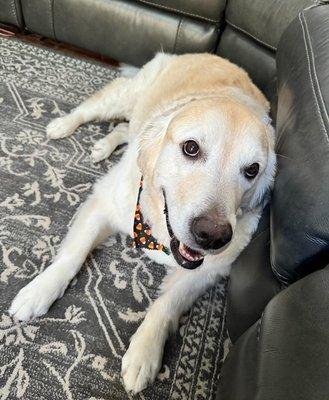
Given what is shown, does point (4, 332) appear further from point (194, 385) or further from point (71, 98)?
point (71, 98)

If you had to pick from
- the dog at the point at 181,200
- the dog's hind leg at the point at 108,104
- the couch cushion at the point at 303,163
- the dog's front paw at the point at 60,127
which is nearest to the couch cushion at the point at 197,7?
the dog's hind leg at the point at 108,104

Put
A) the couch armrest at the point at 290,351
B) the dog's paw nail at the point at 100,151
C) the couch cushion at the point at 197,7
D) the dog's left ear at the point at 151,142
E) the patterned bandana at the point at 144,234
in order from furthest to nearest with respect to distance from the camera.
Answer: the couch cushion at the point at 197,7
the dog's paw nail at the point at 100,151
the patterned bandana at the point at 144,234
the dog's left ear at the point at 151,142
the couch armrest at the point at 290,351

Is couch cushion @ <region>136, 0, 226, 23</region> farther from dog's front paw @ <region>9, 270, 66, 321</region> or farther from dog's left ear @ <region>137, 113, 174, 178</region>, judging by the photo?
dog's front paw @ <region>9, 270, 66, 321</region>

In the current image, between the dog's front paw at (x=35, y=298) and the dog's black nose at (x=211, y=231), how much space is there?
2.09 feet

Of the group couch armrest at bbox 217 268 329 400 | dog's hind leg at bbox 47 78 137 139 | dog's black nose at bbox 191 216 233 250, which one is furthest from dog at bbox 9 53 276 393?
dog's hind leg at bbox 47 78 137 139

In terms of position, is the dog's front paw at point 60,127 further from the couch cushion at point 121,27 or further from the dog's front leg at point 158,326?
the dog's front leg at point 158,326

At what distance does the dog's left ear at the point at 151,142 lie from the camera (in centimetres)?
139

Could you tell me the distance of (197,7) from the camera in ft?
8.03

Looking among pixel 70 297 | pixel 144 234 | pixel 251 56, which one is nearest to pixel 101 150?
pixel 144 234

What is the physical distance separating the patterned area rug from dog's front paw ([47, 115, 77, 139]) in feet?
0.14

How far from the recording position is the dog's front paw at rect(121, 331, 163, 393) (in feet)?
4.34

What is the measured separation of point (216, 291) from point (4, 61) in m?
2.06

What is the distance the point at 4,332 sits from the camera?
1.37 metres

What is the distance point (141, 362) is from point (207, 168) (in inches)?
27.8
